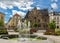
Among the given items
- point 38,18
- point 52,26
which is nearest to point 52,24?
point 52,26

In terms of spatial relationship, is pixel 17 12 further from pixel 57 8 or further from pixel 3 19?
pixel 57 8

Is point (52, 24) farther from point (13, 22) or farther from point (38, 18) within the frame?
point (13, 22)

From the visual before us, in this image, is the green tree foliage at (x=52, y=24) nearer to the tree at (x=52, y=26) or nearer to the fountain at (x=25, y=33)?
the tree at (x=52, y=26)

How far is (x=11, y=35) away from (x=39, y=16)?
89cm

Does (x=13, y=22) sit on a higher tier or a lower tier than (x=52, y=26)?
higher

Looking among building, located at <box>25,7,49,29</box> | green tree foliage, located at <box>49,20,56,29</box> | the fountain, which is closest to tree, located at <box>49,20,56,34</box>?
green tree foliage, located at <box>49,20,56,29</box>

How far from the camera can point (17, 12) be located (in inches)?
351

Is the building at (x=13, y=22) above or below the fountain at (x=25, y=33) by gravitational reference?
above

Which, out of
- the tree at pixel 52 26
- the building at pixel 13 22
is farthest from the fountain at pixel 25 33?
the tree at pixel 52 26

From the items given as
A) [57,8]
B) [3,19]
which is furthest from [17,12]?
[57,8]

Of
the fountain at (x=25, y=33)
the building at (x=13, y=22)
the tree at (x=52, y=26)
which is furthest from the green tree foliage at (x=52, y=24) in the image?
the building at (x=13, y=22)

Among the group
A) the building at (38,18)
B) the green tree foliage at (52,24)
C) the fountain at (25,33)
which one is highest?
the building at (38,18)

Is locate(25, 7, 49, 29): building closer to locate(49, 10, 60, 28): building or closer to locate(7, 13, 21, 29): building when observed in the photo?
locate(49, 10, 60, 28): building

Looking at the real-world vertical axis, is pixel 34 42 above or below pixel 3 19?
below
